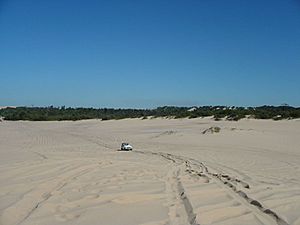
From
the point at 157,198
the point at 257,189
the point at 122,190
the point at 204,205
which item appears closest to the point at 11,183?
the point at 122,190

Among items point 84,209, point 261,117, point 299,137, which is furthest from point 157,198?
point 261,117

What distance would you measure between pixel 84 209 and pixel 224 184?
3215mm

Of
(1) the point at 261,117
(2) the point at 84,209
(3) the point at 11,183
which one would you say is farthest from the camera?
(1) the point at 261,117

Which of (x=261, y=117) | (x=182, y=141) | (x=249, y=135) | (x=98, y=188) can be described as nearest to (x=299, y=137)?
(x=249, y=135)

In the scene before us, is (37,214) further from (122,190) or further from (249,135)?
(249,135)

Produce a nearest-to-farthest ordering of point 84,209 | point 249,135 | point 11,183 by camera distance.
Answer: point 84,209, point 11,183, point 249,135

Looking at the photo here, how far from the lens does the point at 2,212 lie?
550 centimetres

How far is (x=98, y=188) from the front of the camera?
7.22 m

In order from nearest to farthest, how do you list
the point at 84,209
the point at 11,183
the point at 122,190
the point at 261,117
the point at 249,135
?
1. the point at 84,209
2. the point at 122,190
3. the point at 11,183
4. the point at 249,135
5. the point at 261,117

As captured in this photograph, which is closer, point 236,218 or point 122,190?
point 236,218

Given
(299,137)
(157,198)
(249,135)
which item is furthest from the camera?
(249,135)

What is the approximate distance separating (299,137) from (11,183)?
20.0m

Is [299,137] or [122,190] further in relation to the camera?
[299,137]

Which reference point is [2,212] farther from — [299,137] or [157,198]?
[299,137]
